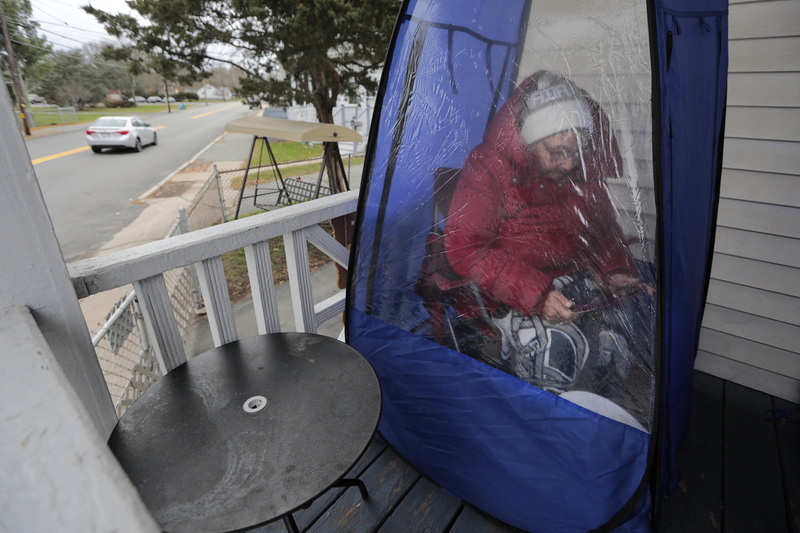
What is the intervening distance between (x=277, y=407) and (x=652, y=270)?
92 cm

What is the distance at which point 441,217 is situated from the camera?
46.5 inches

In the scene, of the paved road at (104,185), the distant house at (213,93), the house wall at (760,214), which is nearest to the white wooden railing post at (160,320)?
the paved road at (104,185)

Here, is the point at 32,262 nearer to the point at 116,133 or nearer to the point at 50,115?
the point at 50,115

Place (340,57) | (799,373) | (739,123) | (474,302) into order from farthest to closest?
(340,57)
(799,373)
(739,123)
(474,302)

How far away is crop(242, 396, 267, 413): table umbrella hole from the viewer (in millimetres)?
944

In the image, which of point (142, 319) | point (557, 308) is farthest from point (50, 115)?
point (557, 308)

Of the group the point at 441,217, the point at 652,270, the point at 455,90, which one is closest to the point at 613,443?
the point at 652,270

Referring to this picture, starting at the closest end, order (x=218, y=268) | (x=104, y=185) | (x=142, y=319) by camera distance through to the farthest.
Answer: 1. (x=218, y=268)
2. (x=142, y=319)
3. (x=104, y=185)

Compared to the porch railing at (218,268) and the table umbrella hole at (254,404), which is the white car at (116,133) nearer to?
the porch railing at (218,268)

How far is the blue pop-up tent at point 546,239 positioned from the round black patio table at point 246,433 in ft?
1.16

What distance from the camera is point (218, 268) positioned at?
47.1 inches

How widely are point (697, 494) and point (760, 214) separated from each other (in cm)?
114

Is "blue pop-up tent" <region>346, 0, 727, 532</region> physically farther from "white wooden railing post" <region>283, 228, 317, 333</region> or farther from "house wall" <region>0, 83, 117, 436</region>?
"house wall" <region>0, 83, 117, 436</region>

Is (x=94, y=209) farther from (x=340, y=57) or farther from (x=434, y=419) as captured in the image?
(x=434, y=419)
